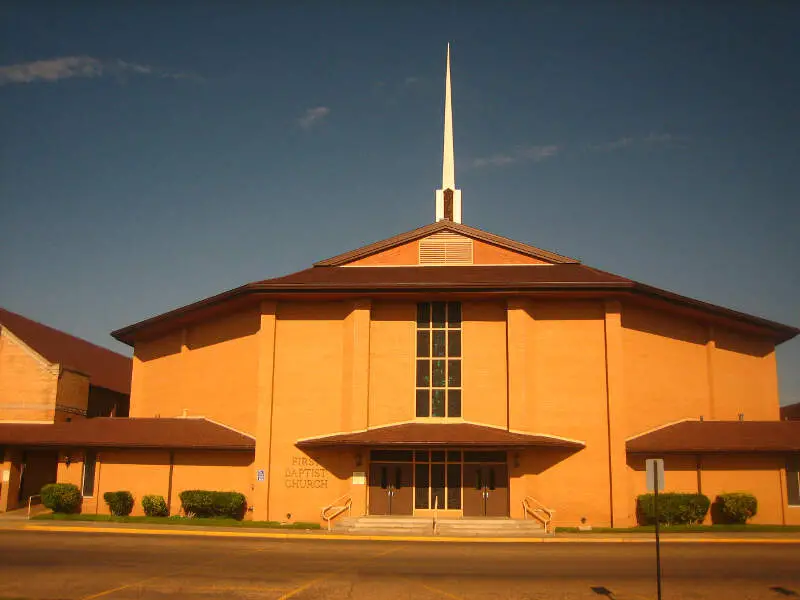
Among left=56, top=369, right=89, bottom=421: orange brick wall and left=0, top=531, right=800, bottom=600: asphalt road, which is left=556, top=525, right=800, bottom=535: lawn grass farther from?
left=56, top=369, right=89, bottom=421: orange brick wall

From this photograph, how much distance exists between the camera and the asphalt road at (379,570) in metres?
16.0

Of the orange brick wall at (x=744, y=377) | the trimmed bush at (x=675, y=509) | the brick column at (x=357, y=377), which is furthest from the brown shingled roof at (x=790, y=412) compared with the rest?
the brick column at (x=357, y=377)

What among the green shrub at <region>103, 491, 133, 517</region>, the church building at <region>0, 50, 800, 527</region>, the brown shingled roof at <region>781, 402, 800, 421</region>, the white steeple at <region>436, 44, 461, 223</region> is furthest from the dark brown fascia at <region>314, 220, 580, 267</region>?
the brown shingled roof at <region>781, 402, 800, 421</region>

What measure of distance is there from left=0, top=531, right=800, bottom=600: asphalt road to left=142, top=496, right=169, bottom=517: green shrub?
7616 mm

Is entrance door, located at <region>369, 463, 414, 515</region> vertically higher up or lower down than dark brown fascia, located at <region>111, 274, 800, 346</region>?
lower down

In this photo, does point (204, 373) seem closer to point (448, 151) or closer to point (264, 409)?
point (264, 409)

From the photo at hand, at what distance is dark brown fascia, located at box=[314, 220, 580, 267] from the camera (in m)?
34.4

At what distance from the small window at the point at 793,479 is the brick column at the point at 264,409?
805 inches

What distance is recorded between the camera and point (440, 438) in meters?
29.8

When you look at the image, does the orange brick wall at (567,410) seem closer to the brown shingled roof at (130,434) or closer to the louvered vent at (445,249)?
the louvered vent at (445,249)

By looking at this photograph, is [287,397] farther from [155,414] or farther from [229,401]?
[155,414]

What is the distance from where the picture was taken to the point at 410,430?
3069 centimetres

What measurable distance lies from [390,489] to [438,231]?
11.3 metres

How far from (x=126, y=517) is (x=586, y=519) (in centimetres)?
1837
